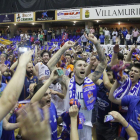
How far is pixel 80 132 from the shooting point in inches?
114

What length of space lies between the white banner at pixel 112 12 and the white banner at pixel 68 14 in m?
0.76

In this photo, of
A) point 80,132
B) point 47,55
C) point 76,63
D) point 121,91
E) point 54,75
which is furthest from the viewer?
point 47,55

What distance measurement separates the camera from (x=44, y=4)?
2083 cm

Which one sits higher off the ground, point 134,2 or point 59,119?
point 134,2

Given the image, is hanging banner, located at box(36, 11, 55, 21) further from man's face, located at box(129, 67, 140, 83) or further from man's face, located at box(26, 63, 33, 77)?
man's face, located at box(129, 67, 140, 83)

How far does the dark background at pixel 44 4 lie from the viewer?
18586 millimetres

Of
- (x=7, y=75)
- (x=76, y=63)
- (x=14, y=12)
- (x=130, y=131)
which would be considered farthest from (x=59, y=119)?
(x=14, y=12)

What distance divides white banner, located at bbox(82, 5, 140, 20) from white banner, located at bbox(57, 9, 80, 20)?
0.76m

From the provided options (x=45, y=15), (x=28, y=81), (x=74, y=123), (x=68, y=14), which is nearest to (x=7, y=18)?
(x=45, y=15)

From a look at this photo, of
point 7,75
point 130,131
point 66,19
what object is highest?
point 66,19

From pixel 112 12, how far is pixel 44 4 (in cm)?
734

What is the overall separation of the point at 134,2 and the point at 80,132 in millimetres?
17333

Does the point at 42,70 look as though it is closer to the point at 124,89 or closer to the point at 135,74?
the point at 135,74

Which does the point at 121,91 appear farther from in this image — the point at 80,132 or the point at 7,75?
the point at 7,75
